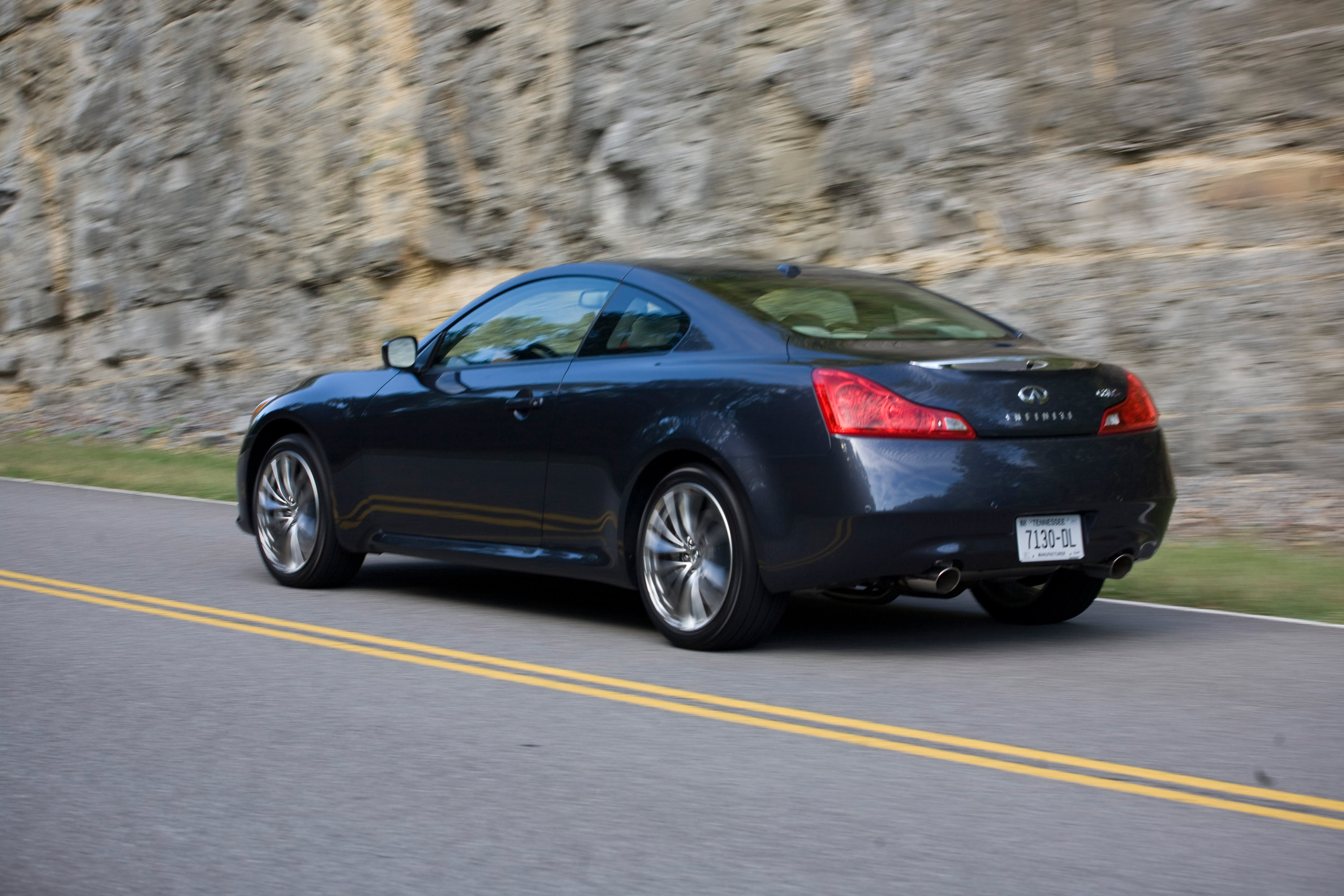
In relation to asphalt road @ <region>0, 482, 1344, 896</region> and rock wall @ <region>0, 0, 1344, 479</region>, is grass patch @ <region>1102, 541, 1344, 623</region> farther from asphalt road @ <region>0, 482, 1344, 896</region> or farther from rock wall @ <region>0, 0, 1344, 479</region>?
rock wall @ <region>0, 0, 1344, 479</region>

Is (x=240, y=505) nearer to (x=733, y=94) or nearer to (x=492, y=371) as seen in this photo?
(x=492, y=371)

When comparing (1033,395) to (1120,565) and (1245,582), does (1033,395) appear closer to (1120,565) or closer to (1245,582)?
(1120,565)

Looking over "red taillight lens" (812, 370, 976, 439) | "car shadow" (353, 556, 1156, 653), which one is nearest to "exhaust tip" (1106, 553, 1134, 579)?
"car shadow" (353, 556, 1156, 653)

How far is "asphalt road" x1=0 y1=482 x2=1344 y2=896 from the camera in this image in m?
3.65

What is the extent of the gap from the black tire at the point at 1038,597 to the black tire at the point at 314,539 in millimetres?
Result: 3125

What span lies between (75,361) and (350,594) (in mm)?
20545

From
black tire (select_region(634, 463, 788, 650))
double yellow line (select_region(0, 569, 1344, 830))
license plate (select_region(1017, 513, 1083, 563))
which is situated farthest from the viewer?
black tire (select_region(634, 463, 788, 650))

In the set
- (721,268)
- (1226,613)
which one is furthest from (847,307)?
(1226,613)

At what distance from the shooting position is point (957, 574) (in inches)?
229

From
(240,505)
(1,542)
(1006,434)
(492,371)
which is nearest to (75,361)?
(1,542)

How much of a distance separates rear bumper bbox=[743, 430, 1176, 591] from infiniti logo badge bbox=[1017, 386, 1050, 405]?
145 millimetres

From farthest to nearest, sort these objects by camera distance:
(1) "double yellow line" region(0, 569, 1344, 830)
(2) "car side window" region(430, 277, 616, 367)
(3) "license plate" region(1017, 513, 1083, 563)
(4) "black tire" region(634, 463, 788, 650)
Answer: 1. (2) "car side window" region(430, 277, 616, 367)
2. (4) "black tire" region(634, 463, 788, 650)
3. (3) "license plate" region(1017, 513, 1083, 563)
4. (1) "double yellow line" region(0, 569, 1344, 830)

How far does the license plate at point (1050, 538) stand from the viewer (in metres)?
5.89

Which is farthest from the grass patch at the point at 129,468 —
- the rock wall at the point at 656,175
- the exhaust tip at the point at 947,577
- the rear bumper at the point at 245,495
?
the exhaust tip at the point at 947,577
